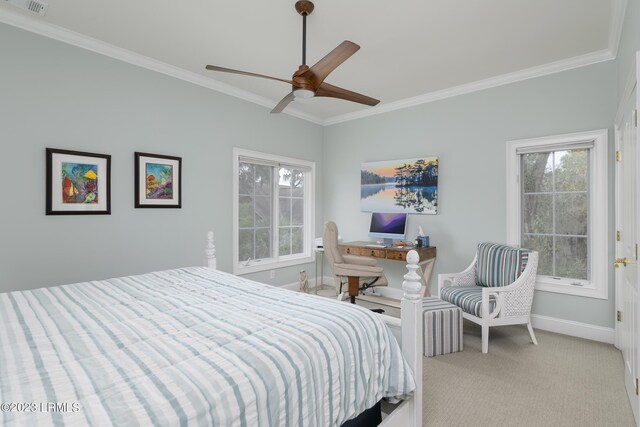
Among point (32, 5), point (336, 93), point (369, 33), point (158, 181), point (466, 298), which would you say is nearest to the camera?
point (32, 5)

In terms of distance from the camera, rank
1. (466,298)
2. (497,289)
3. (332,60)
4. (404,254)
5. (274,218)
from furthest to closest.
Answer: (274,218), (404,254), (466,298), (497,289), (332,60)

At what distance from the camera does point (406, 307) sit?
1670mm

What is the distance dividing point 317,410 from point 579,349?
290cm

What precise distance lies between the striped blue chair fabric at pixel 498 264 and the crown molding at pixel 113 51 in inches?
130

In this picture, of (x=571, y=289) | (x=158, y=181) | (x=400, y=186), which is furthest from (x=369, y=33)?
(x=571, y=289)

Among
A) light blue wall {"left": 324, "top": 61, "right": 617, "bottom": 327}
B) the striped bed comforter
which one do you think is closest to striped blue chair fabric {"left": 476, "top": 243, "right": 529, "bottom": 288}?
light blue wall {"left": 324, "top": 61, "right": 617, "bottom": 327}

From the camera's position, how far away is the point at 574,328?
Result: 310cm

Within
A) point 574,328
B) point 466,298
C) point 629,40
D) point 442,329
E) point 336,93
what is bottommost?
point 574,328

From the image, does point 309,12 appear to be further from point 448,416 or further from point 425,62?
point 448,416

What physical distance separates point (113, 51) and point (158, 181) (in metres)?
1.25

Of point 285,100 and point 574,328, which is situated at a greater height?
point 285,100

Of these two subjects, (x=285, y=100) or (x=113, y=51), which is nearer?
(x=285, y=100)

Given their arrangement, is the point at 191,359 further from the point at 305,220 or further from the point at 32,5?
the point at 305,220

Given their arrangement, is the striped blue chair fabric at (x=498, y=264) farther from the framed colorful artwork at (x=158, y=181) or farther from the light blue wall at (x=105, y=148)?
the framed colorful artwork at (x=158, y=181)
